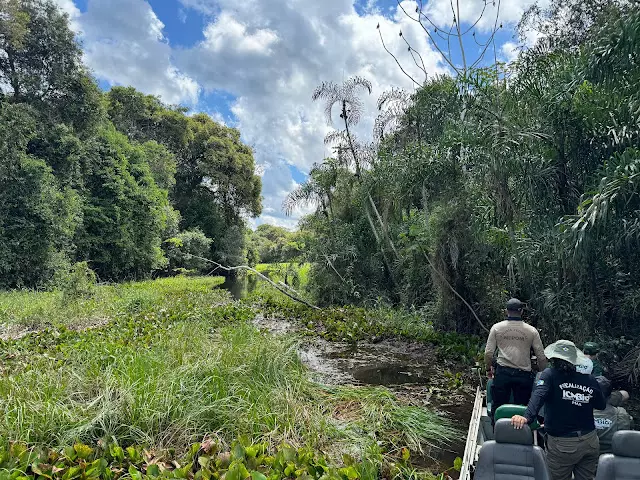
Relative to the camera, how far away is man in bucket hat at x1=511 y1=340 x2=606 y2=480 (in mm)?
3281

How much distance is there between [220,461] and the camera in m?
3.85

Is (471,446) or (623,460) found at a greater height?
(623,460)

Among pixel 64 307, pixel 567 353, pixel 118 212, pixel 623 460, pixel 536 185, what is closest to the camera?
pixel 623 460

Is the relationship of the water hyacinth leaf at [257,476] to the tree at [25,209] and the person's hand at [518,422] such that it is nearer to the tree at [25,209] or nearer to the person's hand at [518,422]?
the person's hand at [518,422]

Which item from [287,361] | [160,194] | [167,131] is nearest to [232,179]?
[167,131]

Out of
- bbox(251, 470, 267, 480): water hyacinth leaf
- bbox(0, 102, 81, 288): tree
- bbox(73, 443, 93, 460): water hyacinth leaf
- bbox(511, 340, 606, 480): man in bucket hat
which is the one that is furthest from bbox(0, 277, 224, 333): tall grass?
bbox(511, 340, 606, 480): man in bucket hat

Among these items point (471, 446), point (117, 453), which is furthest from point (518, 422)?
point (117, 453)

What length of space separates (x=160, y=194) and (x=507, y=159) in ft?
67.8

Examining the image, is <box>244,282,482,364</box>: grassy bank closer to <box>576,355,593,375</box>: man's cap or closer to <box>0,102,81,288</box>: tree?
<box>576,355,593,375</box>: man's cap

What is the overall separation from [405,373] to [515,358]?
3187mm

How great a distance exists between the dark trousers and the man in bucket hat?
1475 millimetres

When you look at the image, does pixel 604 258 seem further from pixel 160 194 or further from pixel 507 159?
pixel 160 194

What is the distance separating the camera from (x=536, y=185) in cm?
668

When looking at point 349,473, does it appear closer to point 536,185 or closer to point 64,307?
point 536,185
